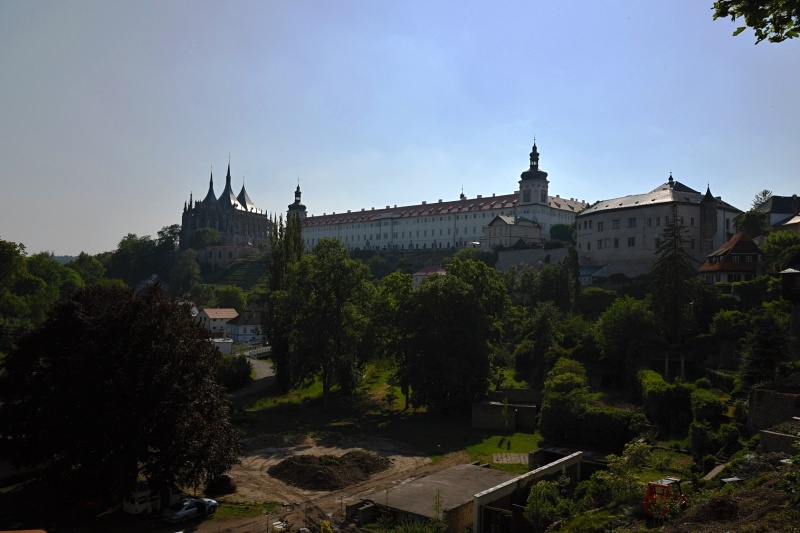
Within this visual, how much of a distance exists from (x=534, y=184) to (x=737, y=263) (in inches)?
2339

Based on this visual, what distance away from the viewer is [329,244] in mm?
42656

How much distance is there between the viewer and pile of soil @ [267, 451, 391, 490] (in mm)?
25438

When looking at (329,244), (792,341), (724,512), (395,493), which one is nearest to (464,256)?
(329,244)

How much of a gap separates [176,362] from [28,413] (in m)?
5.06

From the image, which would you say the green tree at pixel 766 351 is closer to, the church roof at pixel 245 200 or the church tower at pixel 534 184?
the church tower at pixel 534 184

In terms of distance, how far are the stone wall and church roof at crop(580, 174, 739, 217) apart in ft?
121

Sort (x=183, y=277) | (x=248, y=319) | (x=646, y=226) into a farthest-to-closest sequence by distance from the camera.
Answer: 1. (x=183, y=277)
2. (x=248, y=319)
3. (x=646, y=226)

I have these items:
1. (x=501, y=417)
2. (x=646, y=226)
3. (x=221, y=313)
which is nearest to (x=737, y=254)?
(x=646, y=226)

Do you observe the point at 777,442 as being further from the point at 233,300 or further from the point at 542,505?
the point at 233,300

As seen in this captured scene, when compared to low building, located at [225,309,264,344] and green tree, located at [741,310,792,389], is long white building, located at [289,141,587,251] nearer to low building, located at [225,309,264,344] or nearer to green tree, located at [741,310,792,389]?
low building, located at [225,309,264,344]

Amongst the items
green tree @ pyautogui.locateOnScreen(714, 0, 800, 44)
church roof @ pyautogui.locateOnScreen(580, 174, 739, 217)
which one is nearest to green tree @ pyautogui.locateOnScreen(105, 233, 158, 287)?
church roof @ pyautogui.locateOnScreen(580, 174, 739, 217)

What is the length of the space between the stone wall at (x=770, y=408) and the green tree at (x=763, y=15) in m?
17.9

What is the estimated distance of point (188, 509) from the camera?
21703mm

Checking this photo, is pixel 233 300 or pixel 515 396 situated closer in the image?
pixel 515 396
